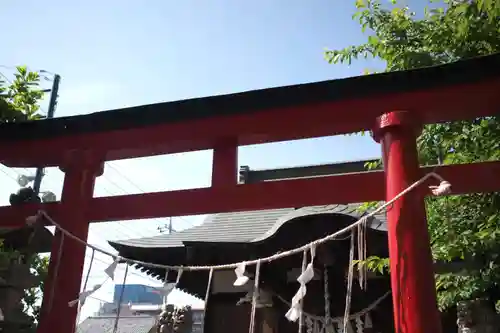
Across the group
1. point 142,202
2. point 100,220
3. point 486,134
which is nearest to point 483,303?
point 486,134

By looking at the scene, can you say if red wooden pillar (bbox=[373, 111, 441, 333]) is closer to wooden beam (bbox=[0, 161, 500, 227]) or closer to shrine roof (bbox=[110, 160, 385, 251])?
wooden beam (bbox=[0, 161, 500, 227])

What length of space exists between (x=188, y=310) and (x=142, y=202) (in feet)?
7.78

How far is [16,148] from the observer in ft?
14.1

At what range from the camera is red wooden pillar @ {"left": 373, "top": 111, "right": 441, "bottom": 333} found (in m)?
2.77

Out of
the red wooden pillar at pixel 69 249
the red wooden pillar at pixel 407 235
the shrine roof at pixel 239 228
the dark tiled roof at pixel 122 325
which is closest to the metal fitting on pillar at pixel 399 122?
the red wooden pillar at pixel 407 235

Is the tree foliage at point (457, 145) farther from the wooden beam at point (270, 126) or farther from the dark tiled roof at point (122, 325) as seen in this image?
the dark tiled roof at point (122, 325)

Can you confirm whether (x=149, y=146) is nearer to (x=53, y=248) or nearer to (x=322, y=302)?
(x=53, y=248)

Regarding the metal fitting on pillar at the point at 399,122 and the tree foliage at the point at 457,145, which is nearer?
the metal fitting on pillar at the point at 399,122

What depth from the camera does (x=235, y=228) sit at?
889 centimetres

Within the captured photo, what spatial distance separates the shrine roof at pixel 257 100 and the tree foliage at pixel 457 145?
3.50 feet

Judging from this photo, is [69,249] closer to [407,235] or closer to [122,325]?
[407,235]

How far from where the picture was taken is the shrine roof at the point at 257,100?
10.6ft

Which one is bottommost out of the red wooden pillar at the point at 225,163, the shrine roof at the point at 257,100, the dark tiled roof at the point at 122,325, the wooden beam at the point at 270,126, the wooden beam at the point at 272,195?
the dark tiled roof at the point at 122,325

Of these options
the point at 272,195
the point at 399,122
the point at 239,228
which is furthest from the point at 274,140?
the point at 239,228
